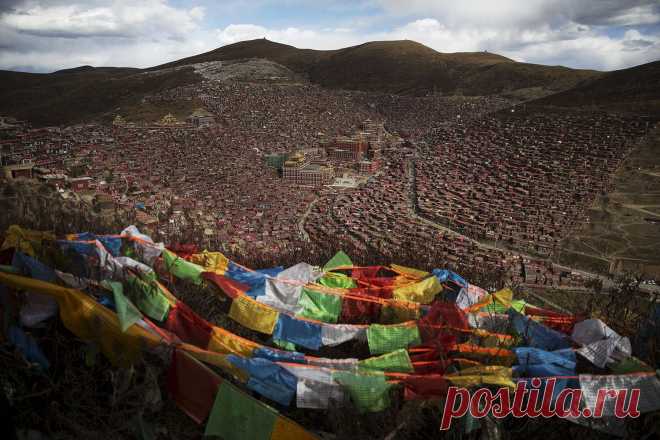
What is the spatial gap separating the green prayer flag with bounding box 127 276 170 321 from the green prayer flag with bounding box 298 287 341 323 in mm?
1307

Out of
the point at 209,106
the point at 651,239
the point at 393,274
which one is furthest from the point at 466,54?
the point at 393,274

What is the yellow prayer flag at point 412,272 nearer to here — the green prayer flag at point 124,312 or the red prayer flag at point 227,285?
the red prayer flag at point 227,285

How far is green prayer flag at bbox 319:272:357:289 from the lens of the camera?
5.00 metres

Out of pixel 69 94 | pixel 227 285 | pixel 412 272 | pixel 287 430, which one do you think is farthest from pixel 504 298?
pixel 69 94

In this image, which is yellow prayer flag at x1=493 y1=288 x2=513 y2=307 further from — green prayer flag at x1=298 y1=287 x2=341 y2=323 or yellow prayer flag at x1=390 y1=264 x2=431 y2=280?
green prayer flag at x1=298 y1=287 x2=341 y2=323

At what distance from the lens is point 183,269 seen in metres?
4.65

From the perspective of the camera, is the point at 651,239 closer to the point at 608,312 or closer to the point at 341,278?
the point at 608,312

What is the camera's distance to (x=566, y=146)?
2603 cm

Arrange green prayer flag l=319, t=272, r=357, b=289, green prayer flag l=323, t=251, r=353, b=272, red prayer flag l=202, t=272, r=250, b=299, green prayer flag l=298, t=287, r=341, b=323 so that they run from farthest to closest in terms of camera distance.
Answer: green prayer flag l=323, t=251, r=353, b=272, green prayer flag l=319, t=272, r=357, b=289, green prayer flag l=298, t=287, r=341, b=323, red prayer flag l=202, t=272, r=250, b=299

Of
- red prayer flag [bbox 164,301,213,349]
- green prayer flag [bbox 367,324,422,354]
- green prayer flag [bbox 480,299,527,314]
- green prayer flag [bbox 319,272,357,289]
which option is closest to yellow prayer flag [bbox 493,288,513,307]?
green prayer flag [bbox 480,299,527,314]

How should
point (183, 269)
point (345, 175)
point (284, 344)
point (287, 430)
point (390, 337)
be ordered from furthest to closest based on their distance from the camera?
point (345, 175) < point (183, 269) < point (284, 344) < point (390, 337) < point (287, 430)

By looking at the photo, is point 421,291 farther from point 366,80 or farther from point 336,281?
point 366,80

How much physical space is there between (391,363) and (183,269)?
8.06 feet

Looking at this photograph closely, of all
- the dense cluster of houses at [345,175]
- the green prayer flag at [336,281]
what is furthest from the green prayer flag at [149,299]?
the dense cluster of houses at [345,175]
